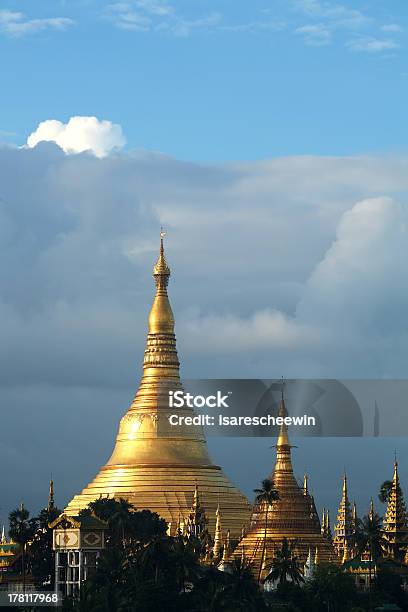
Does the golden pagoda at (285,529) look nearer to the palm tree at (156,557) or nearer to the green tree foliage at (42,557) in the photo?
the green tree foliage at (42,557)

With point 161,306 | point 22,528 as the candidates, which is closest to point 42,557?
point 22,528

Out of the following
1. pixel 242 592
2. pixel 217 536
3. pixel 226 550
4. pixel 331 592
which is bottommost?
pixel 242 592

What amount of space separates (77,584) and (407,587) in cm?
3145

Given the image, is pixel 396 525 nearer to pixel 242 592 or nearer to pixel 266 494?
pixel 266 494

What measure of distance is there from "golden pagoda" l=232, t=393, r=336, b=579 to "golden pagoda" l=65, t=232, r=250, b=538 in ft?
17.7

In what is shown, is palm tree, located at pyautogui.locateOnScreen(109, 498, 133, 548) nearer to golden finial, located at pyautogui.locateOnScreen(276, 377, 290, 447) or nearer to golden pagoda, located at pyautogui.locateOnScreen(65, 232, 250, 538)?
golden pagoda, located at pyautogui.locateOnScreen(65, 232, 250, 538)

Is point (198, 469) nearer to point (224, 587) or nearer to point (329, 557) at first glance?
point (329, 557)

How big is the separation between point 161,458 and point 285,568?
36349mm

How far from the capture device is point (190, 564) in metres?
139

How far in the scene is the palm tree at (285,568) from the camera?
502 feet

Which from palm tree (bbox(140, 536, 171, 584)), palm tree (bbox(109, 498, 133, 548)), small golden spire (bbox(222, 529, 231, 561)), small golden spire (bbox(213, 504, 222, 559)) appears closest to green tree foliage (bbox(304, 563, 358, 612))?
palm tree (bbox(140, 536, 171, 584))

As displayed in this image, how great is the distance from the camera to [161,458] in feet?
619

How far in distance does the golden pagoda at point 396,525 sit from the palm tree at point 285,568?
23630 mm

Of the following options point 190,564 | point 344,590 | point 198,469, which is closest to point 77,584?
point 190,564
